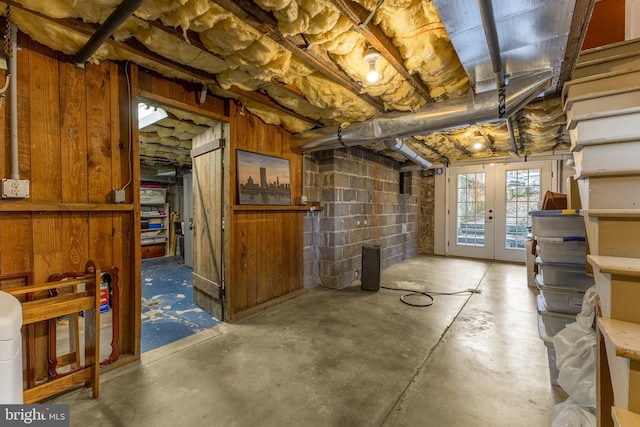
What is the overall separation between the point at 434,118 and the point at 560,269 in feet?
5.13

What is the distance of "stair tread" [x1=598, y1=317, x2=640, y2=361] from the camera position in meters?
0.88

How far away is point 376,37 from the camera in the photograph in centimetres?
172

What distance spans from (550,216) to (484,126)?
2366 mm

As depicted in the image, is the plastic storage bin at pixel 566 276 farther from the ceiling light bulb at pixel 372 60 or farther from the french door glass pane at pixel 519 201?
the french door glass pane at pixel 519 201

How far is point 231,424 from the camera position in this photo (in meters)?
1.50

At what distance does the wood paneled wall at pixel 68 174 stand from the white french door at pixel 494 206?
6331 mm

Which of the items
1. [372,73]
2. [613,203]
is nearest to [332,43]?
[372,73]

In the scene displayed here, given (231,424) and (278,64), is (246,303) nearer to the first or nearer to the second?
(231,424)

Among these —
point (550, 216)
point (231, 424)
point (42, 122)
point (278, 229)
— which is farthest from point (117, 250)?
point (550, 216)

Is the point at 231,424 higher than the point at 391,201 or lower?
lower

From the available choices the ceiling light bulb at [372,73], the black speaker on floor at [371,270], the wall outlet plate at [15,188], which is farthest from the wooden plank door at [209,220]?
the black speaker on floor at [371,270]

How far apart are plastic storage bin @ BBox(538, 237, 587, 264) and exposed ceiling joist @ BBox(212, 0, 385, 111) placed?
1892mm

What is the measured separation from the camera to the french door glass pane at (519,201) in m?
5.55

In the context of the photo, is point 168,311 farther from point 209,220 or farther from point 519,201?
point 519,201
